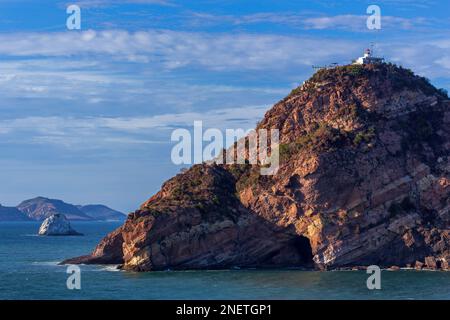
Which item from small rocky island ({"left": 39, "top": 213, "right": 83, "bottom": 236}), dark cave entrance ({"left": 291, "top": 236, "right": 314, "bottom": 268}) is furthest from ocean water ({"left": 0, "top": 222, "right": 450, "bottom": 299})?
small rocky island ({"left": 39, "top": 213, "right": 83, "bottom": 236})

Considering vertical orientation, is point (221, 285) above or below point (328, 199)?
below

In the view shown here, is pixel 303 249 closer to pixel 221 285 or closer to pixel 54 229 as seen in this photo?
pixel 221 285

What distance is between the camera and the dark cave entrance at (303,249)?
9312cm

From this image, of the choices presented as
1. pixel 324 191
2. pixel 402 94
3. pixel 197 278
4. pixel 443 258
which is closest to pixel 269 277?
pixel 197 278

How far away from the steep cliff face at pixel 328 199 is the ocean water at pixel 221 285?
3.33 m

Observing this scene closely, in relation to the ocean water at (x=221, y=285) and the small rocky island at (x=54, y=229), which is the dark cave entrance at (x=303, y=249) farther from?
the small rocky island at (x=54, y=229)

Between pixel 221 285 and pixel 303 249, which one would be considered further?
pixel 303 249

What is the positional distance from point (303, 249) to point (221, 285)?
18.6m

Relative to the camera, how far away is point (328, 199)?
92312 mm

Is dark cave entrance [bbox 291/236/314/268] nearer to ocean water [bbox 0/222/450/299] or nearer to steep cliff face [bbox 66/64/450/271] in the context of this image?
steep cliff face [bbox 66/64/450/271]

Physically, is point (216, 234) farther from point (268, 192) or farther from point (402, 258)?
point (402, 258)

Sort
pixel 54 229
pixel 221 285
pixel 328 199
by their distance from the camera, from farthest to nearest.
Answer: pixel 54 229
pixel 328 199
pixel 221 285

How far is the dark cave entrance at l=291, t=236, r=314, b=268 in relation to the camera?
9312 centimetres

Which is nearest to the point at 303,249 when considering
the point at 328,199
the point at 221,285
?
the point at 328,199
